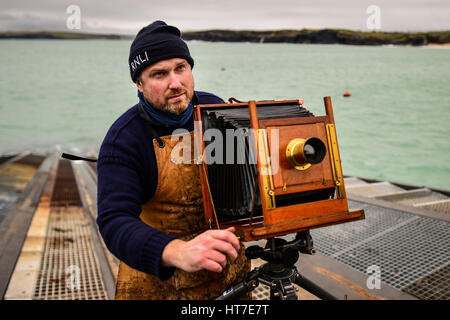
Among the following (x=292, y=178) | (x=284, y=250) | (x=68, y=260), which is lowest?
(x=68, y=260)

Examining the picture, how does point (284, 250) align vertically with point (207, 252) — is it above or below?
below

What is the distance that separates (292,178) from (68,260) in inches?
120

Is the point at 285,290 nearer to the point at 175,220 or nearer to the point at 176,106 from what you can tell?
the point at 175,220

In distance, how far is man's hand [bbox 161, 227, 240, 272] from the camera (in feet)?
3.16

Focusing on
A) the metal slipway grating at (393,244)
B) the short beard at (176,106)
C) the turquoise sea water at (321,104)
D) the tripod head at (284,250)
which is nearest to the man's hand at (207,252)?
the tripod head at (284,250)

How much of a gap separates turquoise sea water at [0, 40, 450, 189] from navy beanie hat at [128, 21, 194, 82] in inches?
530

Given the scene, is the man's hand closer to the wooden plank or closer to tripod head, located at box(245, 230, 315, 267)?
tripod head, located at box(245, 230, 315, 267)

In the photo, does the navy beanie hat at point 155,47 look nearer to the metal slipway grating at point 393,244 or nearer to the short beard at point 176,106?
the short beard at point 176,106

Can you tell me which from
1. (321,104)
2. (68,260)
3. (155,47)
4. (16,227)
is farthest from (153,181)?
(321,104)

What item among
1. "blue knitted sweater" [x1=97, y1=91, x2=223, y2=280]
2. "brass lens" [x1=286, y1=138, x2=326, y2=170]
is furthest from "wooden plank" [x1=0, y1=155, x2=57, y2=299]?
"brass lens" [x1=286, y1=138, x2=326, y2=170]

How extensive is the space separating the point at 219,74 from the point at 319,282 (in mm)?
34365

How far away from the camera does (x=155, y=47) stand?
4.62 ft

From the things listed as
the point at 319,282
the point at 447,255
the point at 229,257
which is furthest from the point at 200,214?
the point at 447,255

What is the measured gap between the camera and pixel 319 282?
2.73m
